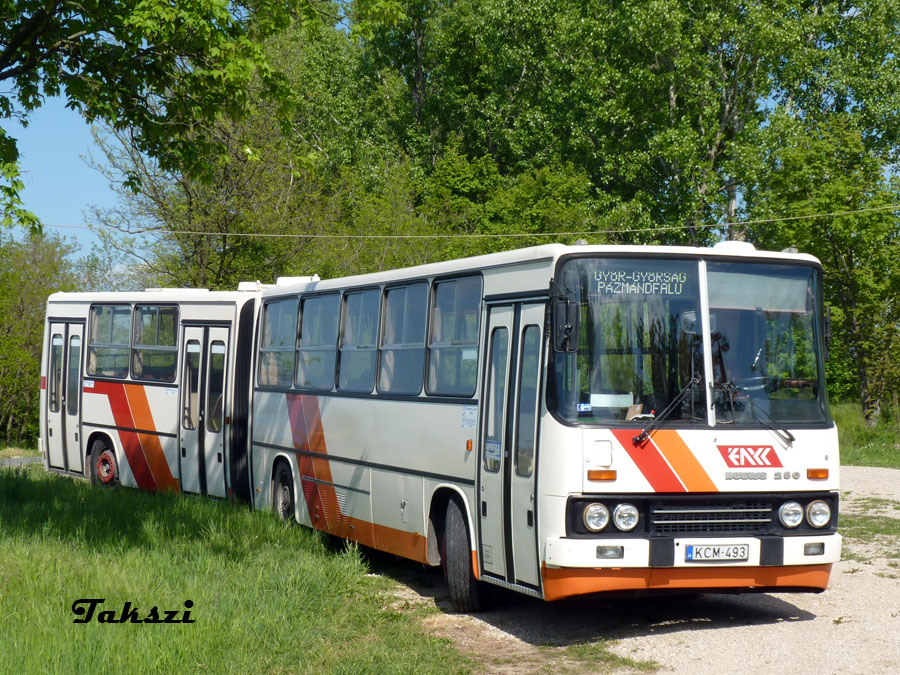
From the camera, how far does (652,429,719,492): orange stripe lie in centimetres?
860

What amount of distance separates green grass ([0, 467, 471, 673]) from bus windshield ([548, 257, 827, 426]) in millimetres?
2220

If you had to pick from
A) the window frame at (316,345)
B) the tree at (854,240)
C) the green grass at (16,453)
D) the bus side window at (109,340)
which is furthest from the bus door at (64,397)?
the tree at (854,240)

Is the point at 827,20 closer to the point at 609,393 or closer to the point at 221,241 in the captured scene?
the point at 221,241

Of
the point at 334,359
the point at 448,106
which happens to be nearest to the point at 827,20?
the point at 448,106

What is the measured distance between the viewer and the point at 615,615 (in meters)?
9.88

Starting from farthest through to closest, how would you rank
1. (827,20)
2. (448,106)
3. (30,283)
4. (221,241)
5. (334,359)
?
(448,106)
(30,283)
(827,20)
(221,241)
(334,359)

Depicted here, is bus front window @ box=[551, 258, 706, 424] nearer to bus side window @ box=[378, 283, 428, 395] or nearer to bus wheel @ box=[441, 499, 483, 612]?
bus wheel @ box=[441, 499, 483, 612]

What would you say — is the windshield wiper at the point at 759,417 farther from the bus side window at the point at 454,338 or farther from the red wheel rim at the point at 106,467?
the red wheel rim at the point at 106,467

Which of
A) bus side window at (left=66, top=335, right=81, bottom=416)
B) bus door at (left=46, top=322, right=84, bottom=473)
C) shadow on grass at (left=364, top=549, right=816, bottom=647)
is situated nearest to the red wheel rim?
bus door at (left=46, top=322, right=84, bottom=473)

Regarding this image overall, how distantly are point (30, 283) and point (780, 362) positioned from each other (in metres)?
40.4

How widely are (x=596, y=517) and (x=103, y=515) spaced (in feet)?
22.2

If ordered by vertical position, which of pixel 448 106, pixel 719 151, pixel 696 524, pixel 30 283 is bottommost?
pixel 696 524

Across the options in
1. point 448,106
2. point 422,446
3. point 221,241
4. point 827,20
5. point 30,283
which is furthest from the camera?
point 448,106

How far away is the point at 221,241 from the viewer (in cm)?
3356
